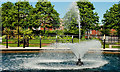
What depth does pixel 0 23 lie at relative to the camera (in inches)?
2040

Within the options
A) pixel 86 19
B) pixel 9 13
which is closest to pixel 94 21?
pixel 86 19

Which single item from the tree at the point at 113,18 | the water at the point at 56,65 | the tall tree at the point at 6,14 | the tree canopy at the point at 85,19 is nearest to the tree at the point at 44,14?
the tree canopy at the point at 85,19

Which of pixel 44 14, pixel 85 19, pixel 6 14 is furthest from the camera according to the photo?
pixel 6 14

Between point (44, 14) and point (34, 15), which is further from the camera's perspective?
point (44, 14)

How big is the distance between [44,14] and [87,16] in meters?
9.91

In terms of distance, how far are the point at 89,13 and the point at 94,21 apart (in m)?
2.16

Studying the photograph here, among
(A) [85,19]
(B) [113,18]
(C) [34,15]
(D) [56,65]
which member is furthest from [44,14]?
(D) [56,65]

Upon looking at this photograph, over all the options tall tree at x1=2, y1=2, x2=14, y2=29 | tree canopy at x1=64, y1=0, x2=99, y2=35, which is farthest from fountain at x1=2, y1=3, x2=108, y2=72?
tall tree at x1=2, y1=2, x2=14, y2=29

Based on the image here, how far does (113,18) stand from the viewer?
153 ft

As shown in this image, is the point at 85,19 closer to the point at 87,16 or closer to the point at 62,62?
the point at 87,16

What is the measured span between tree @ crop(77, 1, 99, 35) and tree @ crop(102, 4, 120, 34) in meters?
2.57

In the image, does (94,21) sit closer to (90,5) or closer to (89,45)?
(90,5)

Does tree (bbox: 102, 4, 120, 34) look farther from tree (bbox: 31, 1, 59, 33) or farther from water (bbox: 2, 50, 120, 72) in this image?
water (bbox: 2, 50, 120, 72)

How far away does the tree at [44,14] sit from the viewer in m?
47.4
